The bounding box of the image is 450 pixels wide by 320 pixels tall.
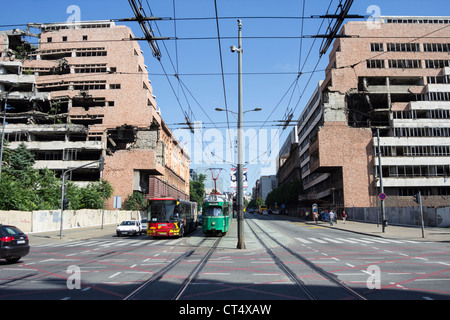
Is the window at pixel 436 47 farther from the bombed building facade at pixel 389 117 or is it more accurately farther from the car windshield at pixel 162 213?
the car windshield at pixel 162 213

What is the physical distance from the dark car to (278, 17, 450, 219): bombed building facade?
4817cm

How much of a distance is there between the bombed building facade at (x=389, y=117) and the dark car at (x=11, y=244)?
48.2m

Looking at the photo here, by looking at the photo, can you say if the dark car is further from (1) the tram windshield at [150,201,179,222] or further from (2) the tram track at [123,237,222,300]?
(1) the tram windshield at [150,201,179,222]

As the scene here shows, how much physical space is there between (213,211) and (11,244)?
15171 millimetres

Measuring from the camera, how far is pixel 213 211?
83.8ft

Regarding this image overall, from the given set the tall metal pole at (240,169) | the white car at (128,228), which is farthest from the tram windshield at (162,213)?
the tall metal pole at (240,169)

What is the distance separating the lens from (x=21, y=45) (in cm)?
7575

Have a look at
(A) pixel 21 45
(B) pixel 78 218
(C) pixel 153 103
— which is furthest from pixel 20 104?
(B) pixel 78 218

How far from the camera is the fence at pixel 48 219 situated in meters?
28.7

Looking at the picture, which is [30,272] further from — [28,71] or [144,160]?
[28,71]

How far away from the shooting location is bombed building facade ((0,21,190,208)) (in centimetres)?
6153

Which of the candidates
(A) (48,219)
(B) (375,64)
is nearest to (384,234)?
(A) (48,219)

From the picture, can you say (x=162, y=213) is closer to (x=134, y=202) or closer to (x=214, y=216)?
(x=214, y=216)
